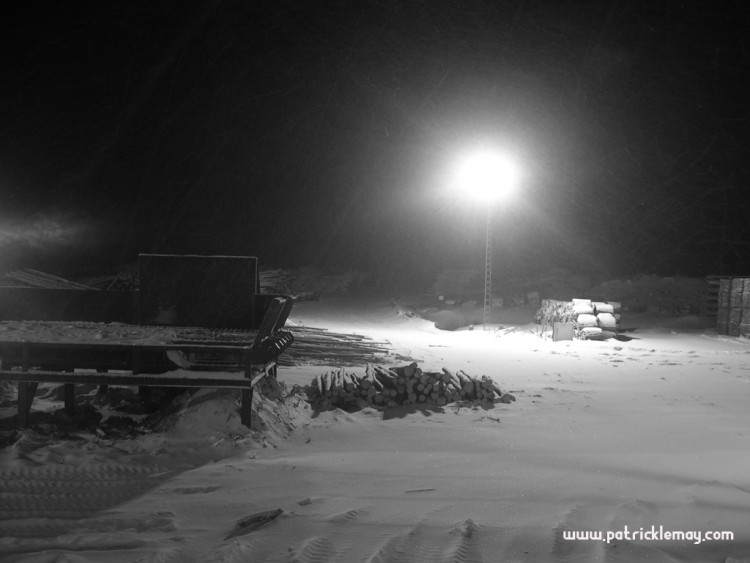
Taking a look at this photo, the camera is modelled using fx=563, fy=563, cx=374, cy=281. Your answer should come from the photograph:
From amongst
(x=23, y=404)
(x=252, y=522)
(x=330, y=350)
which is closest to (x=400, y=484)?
(x=252, y=522)

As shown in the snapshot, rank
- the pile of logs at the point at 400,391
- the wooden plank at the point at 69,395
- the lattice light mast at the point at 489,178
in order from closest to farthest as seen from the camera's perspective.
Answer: the wooden plank at the point at 69,395 → the pile of logs at the point at 400,391 → the lattice light mast at the point at 489,178

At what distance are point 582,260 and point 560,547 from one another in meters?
39.6

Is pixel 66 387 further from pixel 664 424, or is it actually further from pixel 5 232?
pixel 5 232

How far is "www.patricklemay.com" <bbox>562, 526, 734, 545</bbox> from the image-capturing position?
14.0ft

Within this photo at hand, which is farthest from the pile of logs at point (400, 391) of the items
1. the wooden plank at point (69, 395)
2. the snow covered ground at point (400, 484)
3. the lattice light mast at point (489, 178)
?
the lattice light mast at point (489, 178)

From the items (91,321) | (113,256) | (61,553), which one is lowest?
(61,553)

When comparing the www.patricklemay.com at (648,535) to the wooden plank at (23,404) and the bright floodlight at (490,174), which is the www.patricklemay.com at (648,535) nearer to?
the wooden plank at (23,404)

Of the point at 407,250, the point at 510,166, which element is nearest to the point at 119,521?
the point at 510,166

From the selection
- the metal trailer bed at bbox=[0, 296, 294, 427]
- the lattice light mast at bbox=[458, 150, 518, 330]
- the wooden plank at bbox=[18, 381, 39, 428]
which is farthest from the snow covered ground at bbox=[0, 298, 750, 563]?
the lattice light mast at bbox=[458, 150, 518, 330]

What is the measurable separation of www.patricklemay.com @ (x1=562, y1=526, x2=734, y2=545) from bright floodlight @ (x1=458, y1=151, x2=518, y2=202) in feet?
61.9

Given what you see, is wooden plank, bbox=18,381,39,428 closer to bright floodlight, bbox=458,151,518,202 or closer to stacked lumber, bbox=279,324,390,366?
stacked lumber, bbox=279,324,390,366

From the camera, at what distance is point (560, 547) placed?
13.7ft

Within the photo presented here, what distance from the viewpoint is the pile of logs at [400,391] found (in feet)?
29.1

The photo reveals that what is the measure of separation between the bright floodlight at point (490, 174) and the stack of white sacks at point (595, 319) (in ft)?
17.8
